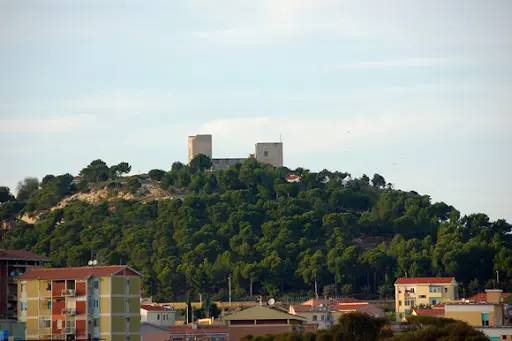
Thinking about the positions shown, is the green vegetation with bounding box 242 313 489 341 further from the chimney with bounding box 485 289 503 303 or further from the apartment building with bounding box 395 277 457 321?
the apartment building with bounding box 395 277 457 321

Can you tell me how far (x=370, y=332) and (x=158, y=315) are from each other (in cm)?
2917

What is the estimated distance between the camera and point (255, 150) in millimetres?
157125

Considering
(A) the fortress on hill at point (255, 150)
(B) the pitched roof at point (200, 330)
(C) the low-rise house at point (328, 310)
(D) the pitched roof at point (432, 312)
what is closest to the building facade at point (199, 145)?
(A) the fortress on hill at point (255, 150)

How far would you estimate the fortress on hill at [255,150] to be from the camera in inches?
6073

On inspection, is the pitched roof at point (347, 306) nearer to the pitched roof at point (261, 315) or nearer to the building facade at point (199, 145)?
the pitched roof at point (261, 315)

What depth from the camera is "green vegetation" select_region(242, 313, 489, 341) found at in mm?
63812

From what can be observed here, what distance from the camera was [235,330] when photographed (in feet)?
263

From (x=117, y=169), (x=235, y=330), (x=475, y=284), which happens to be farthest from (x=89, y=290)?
(x=117, y=169)

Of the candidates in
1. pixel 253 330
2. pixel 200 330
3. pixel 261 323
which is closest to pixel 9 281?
pixel 200 330

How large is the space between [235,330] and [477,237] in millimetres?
50823

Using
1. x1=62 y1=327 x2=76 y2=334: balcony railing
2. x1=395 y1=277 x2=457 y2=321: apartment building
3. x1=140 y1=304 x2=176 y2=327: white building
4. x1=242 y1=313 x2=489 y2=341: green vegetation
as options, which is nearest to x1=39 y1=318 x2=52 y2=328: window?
x1=62 y1=327 x2=76 y2=334: balcony railing

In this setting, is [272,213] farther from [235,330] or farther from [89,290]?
[89,290]

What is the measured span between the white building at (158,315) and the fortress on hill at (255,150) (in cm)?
5669

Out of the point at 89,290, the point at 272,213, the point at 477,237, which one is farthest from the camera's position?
the point at 272,213
